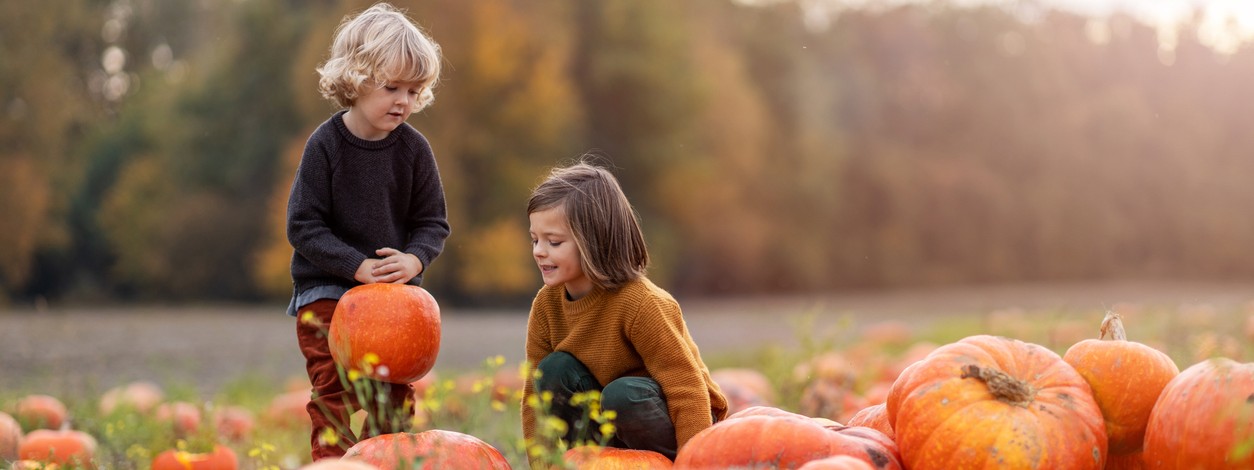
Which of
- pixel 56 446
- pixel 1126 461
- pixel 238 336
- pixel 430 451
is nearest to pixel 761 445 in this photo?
pixel 430 451

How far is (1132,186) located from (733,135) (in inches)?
510

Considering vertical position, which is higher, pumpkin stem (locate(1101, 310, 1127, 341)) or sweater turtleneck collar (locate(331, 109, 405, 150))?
sweater turtleneck collar (locate(331, 109, 405, 150))

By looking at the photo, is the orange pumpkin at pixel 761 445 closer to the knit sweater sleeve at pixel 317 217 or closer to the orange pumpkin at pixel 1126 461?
the orange pumpkin at pixel 1126 461

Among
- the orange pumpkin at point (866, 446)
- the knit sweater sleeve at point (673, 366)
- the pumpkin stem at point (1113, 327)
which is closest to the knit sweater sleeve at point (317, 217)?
the knit sweater sleeve at point (673, 366)

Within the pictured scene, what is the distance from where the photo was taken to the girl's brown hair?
10.8 feet

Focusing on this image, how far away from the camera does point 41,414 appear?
466cm

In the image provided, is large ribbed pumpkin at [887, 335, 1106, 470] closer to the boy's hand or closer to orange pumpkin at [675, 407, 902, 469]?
orange pumpkin at [675, 407, 902, 469]

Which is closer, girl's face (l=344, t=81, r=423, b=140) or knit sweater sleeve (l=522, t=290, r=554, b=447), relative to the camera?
girl's face (l=344, t=81, r=423, b=140)

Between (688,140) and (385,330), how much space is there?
66.2 ft

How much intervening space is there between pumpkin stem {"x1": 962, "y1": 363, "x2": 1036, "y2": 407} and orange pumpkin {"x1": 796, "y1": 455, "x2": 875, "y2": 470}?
1.45 ft

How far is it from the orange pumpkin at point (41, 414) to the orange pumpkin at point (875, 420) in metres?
3.15

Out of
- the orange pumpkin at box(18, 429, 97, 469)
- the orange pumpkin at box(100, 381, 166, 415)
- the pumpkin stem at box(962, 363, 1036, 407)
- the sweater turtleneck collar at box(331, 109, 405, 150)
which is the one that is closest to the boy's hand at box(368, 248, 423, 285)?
the sweater turtleneck collar at box(331, 109, 405, 150)

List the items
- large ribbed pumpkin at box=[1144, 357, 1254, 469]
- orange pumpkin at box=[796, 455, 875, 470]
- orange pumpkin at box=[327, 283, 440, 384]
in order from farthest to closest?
1. orange pumpkin at box=[327, 283, 440, 384]
2. large ribbed pumpkin at box=[1144, 357, 1254, 469]
3. orange pumpkin at box=[796, 455, 875, 470]

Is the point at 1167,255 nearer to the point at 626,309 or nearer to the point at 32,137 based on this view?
the point at 32,137
